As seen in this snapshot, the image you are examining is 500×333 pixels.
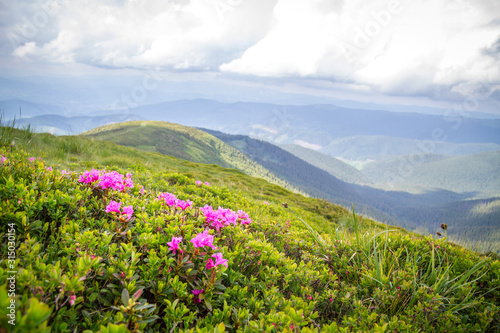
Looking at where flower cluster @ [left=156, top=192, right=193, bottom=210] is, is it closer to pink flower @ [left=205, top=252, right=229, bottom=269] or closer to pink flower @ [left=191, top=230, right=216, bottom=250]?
pink flower @ [left=191, top=230, right=216, bottom=250]

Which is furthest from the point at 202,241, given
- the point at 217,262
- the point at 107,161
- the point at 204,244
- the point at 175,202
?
the point at 107,161

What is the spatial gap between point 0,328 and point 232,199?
26.8ft

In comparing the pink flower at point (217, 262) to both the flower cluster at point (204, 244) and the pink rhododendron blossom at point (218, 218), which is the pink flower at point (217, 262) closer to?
the flower cluster at point (204, 244)

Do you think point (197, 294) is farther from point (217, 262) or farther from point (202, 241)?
point (202, 241)

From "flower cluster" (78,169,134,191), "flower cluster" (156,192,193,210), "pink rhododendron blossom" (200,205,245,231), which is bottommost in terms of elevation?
"pink rhododendron blossom" (200,205,245,231)

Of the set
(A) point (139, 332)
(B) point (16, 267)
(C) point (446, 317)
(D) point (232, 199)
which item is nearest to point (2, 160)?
(B) point (16, 267)

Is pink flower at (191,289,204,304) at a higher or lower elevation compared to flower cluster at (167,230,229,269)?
lower

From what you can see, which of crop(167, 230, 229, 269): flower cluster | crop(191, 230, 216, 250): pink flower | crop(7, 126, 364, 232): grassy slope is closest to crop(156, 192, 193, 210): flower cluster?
crop(167, 230, 229, 269): flower cluster

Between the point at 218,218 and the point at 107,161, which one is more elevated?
the point at 107,161

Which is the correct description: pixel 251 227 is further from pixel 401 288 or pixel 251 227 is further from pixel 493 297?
pixel 493 297

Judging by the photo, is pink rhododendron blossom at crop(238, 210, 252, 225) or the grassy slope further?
the grassy slope

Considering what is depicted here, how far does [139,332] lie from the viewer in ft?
6.02

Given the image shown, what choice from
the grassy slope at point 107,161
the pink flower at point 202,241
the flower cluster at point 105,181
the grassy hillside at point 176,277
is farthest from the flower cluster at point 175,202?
the grassy slope at point 107,161

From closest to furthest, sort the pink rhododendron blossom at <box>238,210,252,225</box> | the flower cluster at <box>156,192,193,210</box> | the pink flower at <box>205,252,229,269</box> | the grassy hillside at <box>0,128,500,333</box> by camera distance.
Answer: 1. the grassy hillside at <box>0,128,500,333</box>
2. the pink flower at <box>205,252,229,269</box>
3. the flower cluster at <box>156,192,193,210</box>
4. the pink rhododendron blossom at <box>238,210,252,225</box>
